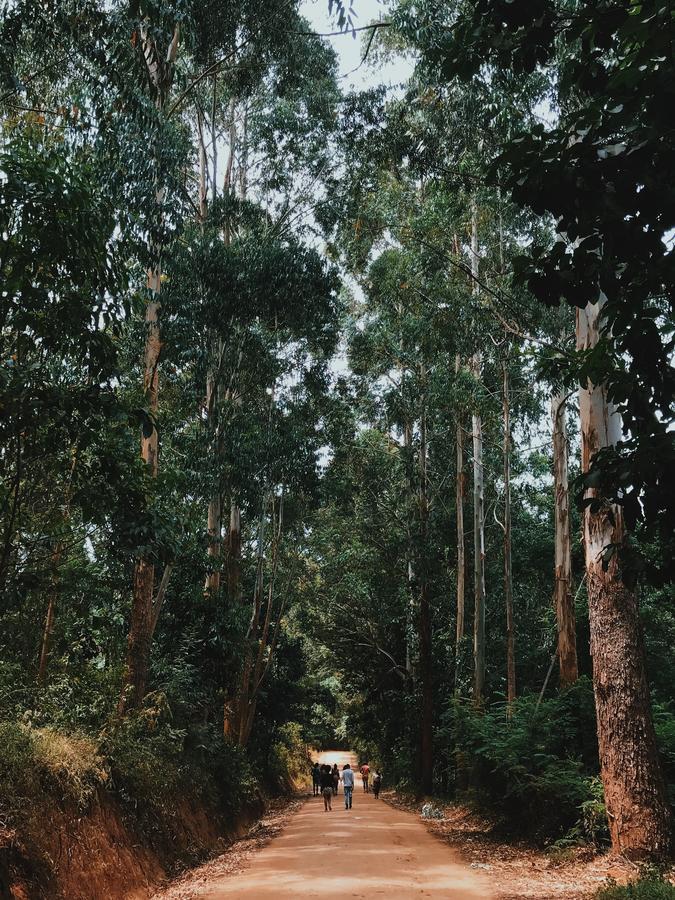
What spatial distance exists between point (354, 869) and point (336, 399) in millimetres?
16777

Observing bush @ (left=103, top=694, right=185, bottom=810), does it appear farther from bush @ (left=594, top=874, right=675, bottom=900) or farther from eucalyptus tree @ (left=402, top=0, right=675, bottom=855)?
eucalyptus tree @ (left=402, top=0, right=675, bottom=855)

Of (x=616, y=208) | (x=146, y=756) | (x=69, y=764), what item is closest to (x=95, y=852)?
(x=69, y=764)

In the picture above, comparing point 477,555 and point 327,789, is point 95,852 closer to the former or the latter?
point 477,555

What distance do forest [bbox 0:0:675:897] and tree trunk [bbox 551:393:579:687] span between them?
76mm

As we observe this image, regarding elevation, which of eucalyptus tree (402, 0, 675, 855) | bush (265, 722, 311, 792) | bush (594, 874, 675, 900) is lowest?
bush (265, 722, 311, 792)

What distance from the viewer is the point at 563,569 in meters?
14.4

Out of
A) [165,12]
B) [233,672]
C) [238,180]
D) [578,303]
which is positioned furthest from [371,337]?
[578,303]

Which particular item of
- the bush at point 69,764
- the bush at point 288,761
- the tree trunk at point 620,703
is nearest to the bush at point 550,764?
the tree trunk at point 620,703

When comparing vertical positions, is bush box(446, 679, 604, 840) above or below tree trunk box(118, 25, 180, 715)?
below

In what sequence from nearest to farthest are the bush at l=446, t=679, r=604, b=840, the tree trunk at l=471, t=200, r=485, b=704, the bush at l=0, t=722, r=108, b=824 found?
the bush at l=0, t=722, r=108, b=824
the bush at l=446, t=679, r=604, b=840
the tree trunk at l=471, t=200, r=485, b=704

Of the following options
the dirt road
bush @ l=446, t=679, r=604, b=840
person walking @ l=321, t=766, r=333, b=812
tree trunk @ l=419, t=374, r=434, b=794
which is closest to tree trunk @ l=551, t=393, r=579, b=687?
bush @ l=446, t=679, r=604, b=840

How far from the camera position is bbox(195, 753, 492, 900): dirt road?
295 inches

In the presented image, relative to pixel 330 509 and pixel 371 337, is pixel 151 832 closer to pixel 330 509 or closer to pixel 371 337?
pixel 371 337

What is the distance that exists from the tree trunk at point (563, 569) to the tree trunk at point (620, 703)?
3.45 meters
